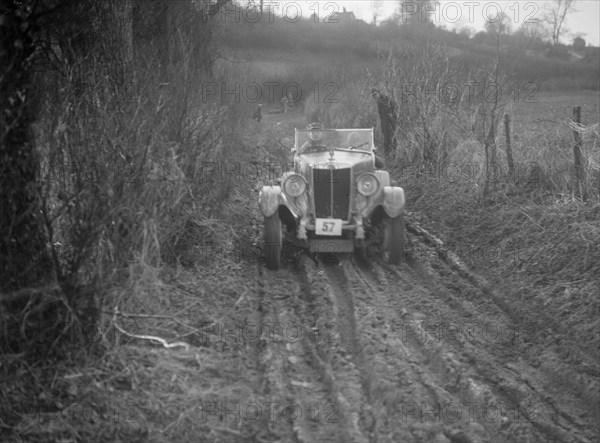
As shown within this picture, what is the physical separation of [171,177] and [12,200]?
2334 millimetres

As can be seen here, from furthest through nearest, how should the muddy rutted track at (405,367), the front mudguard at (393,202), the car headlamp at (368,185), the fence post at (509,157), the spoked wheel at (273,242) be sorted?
the fence post at (509,157) < the car headlamp at (368,185) < the front mudguard at (393,202) < the spoked wheel at (273,242) < the muddy rutted track at (405,367)

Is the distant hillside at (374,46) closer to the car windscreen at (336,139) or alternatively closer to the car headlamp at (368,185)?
the car windscreen at (336,139)

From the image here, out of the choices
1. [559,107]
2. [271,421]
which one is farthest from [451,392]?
[559,107]

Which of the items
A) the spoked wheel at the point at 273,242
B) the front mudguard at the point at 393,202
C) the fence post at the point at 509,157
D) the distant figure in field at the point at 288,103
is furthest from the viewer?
the distant figure in field at the point at 288,103

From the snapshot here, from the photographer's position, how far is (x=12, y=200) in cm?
458

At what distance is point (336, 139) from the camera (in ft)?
32.7

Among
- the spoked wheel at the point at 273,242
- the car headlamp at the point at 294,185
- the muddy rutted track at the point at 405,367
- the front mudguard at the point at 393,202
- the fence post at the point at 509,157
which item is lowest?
the muddy rutted track at the point at 405,367

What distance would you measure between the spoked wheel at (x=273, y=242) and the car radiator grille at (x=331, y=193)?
0.66 meters

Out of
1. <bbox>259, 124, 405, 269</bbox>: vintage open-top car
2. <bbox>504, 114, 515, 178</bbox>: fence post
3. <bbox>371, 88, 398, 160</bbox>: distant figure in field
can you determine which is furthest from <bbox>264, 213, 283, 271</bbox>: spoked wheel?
<bbox>371, 88, 398, 160</bbox>: distant figure in field

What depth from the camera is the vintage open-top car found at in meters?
8.25

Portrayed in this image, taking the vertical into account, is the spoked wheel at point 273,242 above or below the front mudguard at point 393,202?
below

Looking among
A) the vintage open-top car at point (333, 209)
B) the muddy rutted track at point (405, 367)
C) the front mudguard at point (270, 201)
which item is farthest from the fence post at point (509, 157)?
the front mudguard at point (270, 201)

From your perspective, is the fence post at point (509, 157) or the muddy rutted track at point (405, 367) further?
the fence post at point (509, 157)

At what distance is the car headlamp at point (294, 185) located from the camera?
28.3 ft
